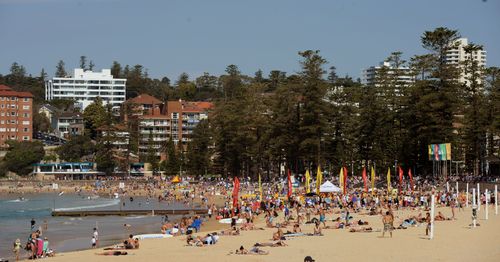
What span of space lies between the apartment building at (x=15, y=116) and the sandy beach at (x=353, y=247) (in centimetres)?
9044

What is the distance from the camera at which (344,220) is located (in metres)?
33.9

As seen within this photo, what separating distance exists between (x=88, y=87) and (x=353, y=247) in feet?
507

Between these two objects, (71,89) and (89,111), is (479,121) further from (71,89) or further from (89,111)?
(71,89)

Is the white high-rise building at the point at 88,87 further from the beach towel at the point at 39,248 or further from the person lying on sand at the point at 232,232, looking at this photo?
the beach towel at the point at 39,248

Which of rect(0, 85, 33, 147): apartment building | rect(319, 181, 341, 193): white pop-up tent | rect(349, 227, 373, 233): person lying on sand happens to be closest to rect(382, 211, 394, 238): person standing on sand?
rect(349, 227, 373, 233): person lying on sand

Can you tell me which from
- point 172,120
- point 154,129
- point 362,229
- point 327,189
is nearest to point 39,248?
point 362,229

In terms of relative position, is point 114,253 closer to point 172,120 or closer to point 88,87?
point 172,120

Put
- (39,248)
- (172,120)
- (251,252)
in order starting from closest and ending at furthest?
1. (251,252)
2. (39,248)
3. (172,120)

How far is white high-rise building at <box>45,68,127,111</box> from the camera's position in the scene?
566 ft

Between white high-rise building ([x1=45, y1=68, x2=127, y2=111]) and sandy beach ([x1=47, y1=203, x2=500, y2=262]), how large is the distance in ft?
476

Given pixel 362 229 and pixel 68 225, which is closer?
pixel 362 229

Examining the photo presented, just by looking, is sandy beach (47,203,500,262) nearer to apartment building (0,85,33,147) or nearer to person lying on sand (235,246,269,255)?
person lying on sand (235,246,269,255)

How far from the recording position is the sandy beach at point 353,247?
2250cm

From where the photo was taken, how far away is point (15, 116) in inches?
4569
